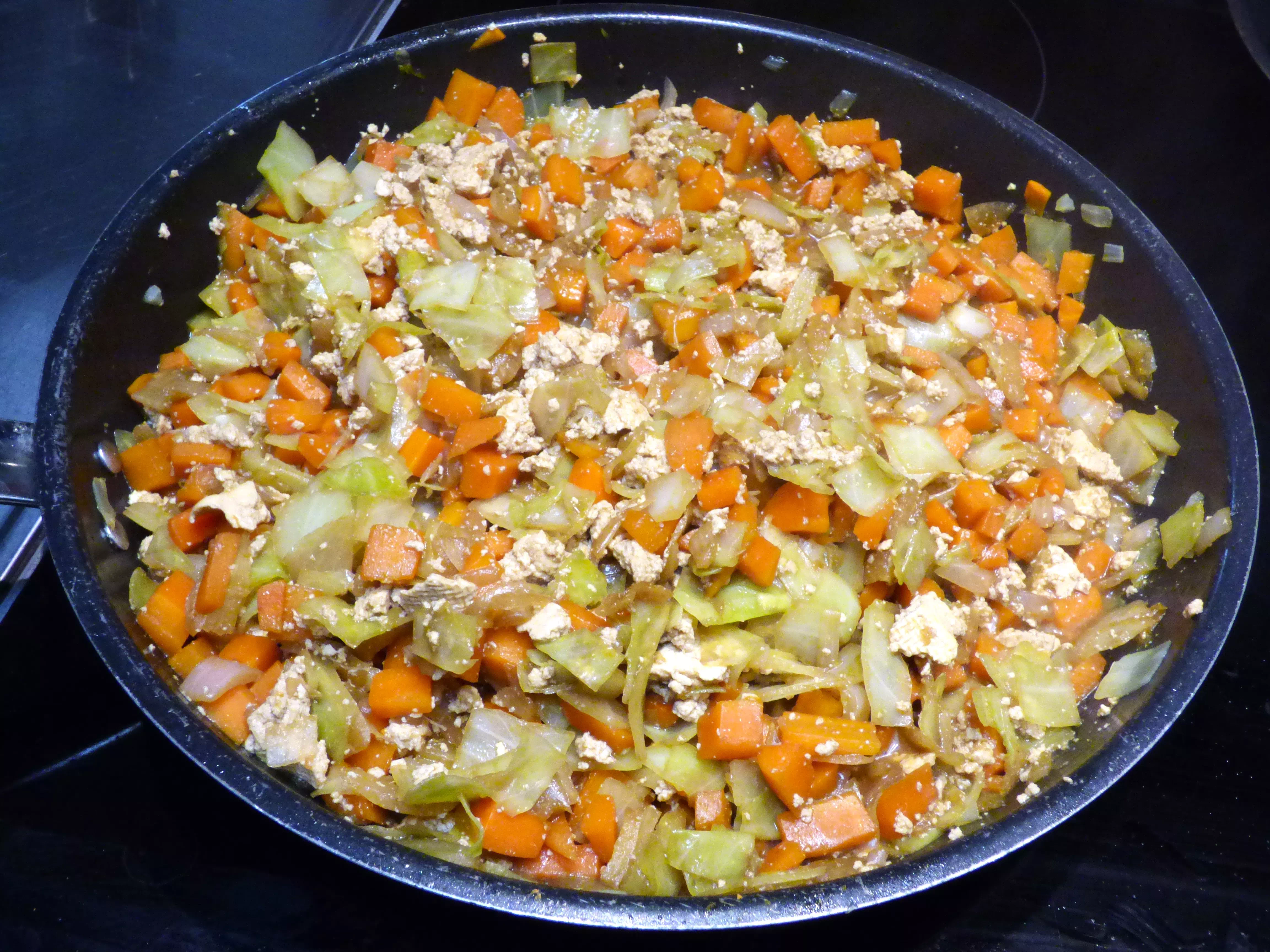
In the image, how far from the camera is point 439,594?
1534 millimetres

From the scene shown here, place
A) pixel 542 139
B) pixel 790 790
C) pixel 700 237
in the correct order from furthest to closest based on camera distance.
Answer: pixel 542 139 → pixel 700 237 → pixel 790 790

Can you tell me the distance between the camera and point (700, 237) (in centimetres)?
210

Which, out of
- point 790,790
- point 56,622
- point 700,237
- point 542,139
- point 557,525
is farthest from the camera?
point 542,139

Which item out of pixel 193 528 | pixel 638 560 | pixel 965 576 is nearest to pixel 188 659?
pixel 193 528

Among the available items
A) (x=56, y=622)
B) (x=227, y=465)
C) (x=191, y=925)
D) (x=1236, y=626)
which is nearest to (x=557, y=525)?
(x=227, y=465)

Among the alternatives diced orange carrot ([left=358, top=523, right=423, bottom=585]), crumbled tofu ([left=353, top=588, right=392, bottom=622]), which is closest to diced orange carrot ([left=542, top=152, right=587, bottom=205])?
diced orange carrot ([left=358, top=523, right=423, bottom=585])

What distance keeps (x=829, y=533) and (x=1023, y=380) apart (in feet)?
2.22

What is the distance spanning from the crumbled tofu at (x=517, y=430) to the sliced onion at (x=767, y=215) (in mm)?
801

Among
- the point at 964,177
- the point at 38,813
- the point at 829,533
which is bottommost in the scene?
the point at 38,813

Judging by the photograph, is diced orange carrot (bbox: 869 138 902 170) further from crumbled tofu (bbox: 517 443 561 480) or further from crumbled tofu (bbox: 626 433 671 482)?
crumbled tofu (bbox: 517 443 561 480)

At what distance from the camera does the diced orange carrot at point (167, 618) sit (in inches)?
64.9

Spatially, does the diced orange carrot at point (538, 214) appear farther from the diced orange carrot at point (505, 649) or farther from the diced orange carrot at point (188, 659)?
the diced orange carrot at point (188, 659)

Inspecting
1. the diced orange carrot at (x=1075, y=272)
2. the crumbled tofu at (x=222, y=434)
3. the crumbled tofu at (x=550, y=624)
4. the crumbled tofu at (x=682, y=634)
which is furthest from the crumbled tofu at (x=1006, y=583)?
the crumbled tofu at (x=222, y=434)

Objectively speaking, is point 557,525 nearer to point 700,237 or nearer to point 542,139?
point 700,237
